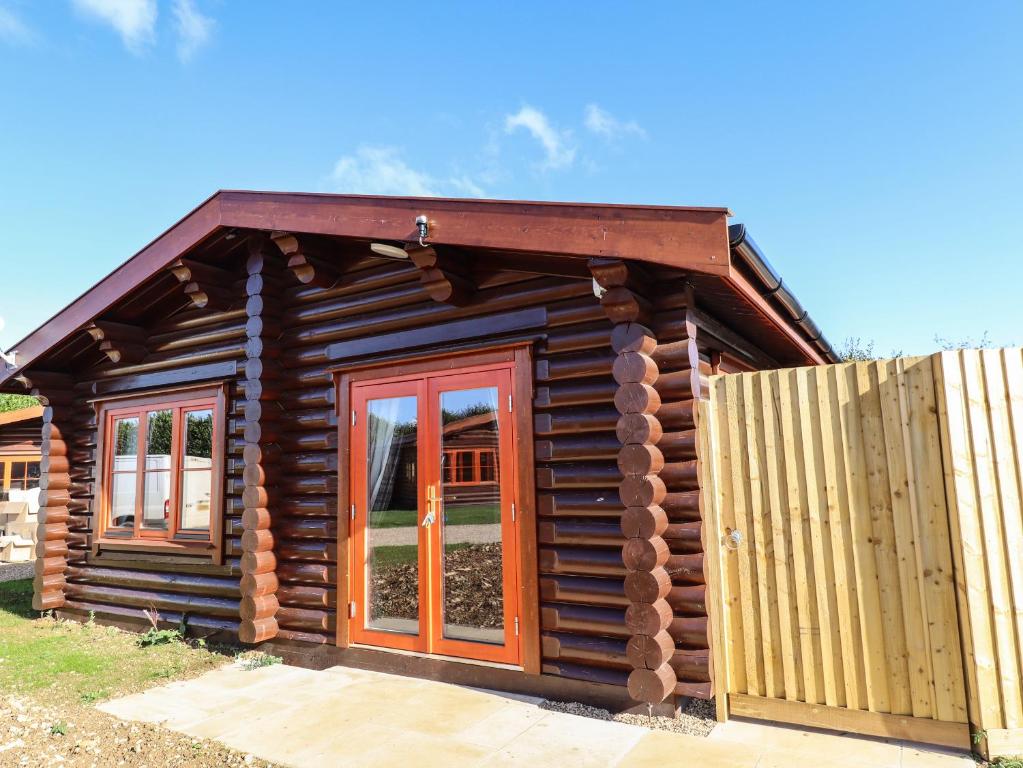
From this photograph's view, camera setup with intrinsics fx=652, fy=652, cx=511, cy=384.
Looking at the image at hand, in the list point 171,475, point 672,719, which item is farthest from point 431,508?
point 171,475

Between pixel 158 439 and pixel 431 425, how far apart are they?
12.3 feet

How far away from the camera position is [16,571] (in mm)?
12000

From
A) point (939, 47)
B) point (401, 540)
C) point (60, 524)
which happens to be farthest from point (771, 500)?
point (939, 47)

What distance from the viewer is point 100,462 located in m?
7.54

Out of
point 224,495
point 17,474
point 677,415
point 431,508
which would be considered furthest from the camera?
point 17,474

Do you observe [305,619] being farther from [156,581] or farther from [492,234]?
[492,234]

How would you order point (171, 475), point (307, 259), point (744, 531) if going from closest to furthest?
1. point (744, 531)
2. point (307, 259)
3. point (171, 475)

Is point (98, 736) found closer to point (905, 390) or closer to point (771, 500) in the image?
point (771, 500)

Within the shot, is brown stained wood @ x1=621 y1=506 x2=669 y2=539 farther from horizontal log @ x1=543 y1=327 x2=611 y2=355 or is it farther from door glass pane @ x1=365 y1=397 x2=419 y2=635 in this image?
door glass pane @ x1=365 y1=397 x2=419 y2=635

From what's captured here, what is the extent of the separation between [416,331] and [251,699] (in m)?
2.97

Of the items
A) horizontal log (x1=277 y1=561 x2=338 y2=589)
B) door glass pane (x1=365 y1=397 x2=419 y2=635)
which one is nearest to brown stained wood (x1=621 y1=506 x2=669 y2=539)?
door glass pane (x1=365 y1=397 x2=419 y2=635)

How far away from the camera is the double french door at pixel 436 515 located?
471 centimetres

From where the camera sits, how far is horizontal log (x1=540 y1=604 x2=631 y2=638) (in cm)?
422

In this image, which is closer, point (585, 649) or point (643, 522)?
point (643, 522)
